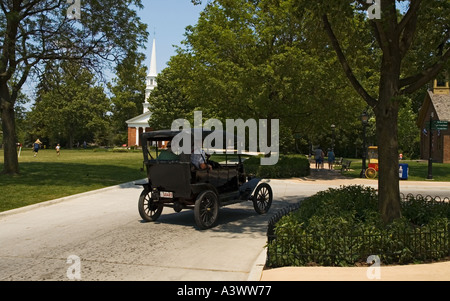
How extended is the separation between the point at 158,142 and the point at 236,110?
1412 centimetres

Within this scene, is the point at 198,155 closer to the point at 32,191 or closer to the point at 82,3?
the point at 32,191

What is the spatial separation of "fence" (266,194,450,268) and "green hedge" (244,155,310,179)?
16594 millimetres

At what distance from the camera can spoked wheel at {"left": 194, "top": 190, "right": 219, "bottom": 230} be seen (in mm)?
9234

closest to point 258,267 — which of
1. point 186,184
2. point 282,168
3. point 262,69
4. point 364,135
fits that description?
point 186,184

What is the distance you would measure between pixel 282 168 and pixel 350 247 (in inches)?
673

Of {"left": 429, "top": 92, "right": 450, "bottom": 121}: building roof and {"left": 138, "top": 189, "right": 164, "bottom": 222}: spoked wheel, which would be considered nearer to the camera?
{"left": 138, "top": 189, "right": 164, "bottom": 222}: spoked wheel

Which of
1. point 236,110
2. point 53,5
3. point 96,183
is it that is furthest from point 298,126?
point 53,5

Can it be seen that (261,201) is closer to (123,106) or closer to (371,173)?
(371,173)

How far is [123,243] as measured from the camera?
8.16 metres

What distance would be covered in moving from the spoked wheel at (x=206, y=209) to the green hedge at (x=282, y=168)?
13.5 meters

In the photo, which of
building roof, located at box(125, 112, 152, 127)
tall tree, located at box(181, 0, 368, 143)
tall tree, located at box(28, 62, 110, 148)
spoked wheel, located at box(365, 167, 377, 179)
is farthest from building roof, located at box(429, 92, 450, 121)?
tall tree, located at box(28, 62, 110, 148)

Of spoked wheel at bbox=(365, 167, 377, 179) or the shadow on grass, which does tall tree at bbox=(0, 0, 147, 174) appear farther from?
spoked wheel at bbox=(365, 167, 377, 179)

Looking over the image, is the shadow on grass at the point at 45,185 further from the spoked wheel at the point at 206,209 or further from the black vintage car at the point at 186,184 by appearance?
the spoked wheel at the point at 206,209

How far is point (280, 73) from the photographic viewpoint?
72.6ft
